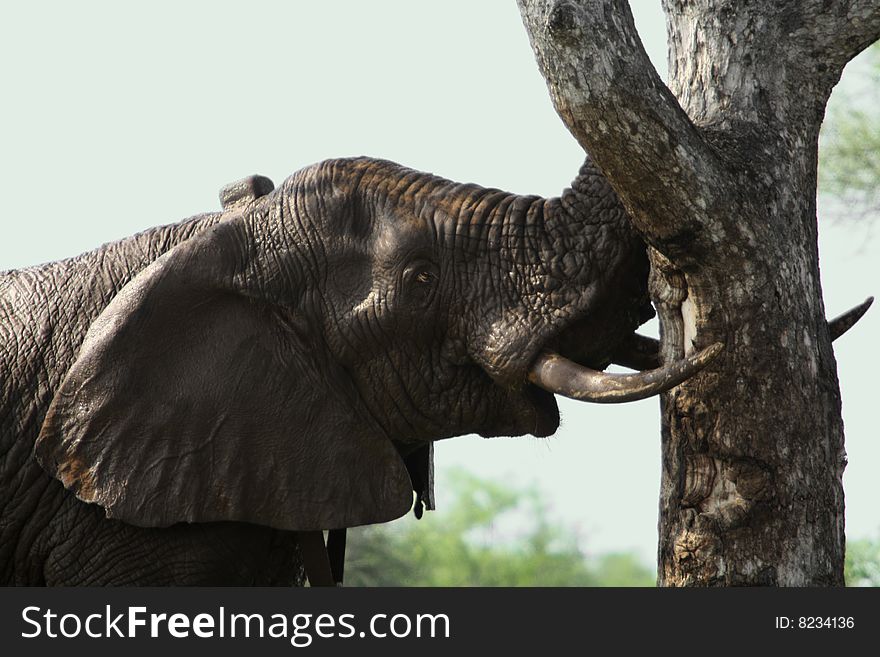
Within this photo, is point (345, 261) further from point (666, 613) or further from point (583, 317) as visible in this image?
point (666, 613)

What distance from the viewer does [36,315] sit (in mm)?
4324

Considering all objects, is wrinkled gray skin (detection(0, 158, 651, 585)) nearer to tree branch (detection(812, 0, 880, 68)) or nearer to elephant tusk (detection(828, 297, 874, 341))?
elephant tusk (detection(828, 297, 874, 341))

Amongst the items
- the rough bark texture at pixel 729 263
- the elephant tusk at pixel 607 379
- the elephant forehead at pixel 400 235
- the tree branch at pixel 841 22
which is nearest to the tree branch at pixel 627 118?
the rough bark texture at pixel 729 263

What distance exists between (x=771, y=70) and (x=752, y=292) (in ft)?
2.75

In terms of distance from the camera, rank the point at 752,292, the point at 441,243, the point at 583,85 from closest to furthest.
→ 1. the point at 583,85
2. the point at 752,292
3. the point at 441,243

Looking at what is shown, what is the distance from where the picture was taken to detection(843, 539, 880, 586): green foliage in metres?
9.74

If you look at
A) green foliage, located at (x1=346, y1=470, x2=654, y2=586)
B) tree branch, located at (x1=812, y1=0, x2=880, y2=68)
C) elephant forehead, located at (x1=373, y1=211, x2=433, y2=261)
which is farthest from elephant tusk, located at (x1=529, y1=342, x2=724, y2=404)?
green foliage, located at (x1=346, y1=470, x2=654, y2=586)

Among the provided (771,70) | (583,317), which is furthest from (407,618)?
(771,70)

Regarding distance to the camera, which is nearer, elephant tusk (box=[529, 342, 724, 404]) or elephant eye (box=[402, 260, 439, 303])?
elephant tusk (box=[529, 342, 724, 404])

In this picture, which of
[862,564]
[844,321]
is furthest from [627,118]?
[862,564]

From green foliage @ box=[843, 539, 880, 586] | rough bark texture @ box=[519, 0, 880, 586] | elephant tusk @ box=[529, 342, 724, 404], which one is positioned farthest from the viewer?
green foliage @ box=[843, 539, 880, 586]

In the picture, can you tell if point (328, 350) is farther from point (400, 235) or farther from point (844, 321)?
point (844, 321)

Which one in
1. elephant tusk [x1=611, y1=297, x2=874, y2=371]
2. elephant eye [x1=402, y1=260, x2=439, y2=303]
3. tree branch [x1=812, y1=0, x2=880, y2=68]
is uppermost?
tree branch [x1=812, y1=0, x2=880, y2=68]

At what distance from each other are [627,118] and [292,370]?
1.26 m
